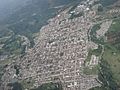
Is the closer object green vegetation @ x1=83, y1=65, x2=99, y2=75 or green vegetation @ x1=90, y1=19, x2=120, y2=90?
green vegetation @ x1=90, y1=19, x2=120, y2=90

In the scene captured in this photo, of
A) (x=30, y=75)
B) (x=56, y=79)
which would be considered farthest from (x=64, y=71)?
(x=30, y=75)

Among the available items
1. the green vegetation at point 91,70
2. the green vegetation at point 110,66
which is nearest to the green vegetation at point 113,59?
the green vegetation at point 110,66

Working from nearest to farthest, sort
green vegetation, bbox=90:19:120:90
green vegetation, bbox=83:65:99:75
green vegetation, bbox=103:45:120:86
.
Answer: green vegetation, bbox=90:19:120:90, green vegetation, bbox=103:45:120:86, green vegetation, bbox=83:65:99:75

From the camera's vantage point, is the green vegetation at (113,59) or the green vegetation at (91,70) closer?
the green vegetation at (113,59)

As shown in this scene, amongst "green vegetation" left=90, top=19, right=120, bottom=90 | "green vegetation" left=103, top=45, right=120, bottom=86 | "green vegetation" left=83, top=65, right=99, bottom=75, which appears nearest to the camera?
"green vegetation" left=90, top=19, right=120, bottom=90

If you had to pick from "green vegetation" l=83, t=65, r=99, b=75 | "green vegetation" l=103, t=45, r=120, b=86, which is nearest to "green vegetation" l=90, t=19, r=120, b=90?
"green vegetation" l=103, t=45, r=120, b=86

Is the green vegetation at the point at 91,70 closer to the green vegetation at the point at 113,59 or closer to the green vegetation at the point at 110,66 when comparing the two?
the green vegetation at the point at 110,66

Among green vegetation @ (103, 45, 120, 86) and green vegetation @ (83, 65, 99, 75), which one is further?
green vegetation @ (83, 65, 99, 75)

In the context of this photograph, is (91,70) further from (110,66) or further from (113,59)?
(113,59)

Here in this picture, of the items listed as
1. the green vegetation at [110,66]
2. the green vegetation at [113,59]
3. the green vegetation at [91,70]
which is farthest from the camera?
the green vegetation at [91,70]

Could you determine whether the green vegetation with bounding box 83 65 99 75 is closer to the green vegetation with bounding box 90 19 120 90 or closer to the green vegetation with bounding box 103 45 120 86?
the green vegetation with bounding box 90 19 120 90

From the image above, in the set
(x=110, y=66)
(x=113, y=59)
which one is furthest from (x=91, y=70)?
(x=113, y=59)

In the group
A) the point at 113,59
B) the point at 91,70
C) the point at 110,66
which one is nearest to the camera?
the point at 110,66
